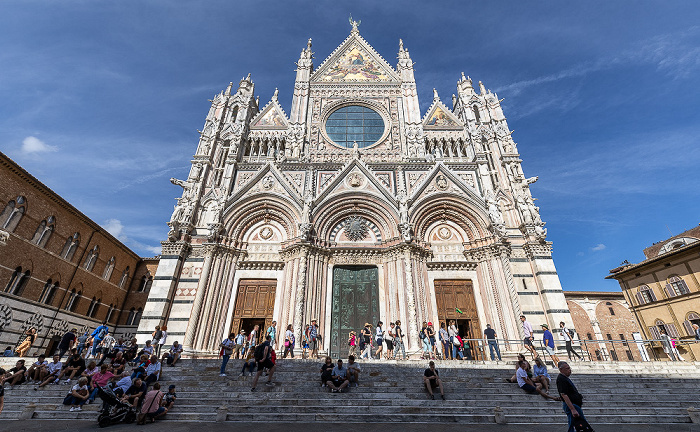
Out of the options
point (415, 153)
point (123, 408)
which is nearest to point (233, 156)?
point (415, 153)

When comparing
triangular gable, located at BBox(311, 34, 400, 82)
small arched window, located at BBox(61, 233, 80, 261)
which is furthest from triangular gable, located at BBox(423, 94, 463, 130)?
small arched window, located at BBox(61, 233, 80, 261)

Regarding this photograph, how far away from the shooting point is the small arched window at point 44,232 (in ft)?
55.2

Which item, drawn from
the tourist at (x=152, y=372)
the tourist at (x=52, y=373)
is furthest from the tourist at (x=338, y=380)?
the tourist at (x=52, y=373)

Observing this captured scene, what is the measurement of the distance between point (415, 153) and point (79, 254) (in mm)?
22559

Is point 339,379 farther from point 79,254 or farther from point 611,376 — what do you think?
point 79,254

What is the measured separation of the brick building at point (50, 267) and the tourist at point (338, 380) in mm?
17208

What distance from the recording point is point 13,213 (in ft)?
50.4

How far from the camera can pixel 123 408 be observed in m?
6.30

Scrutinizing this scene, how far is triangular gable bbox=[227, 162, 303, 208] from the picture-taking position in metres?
18.1

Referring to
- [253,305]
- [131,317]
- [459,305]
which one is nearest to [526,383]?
[459,305]

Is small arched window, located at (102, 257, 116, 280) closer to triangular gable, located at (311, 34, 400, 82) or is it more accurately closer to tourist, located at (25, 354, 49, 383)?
tourist, located at (25, 354, 49, 383)

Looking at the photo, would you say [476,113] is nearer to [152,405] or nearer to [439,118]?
[439,118]

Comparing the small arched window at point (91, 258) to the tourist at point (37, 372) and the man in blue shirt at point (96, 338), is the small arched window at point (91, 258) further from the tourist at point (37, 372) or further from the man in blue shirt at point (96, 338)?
the tourist at point (37, 372)

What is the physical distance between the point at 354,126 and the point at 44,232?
19546 millimetres
